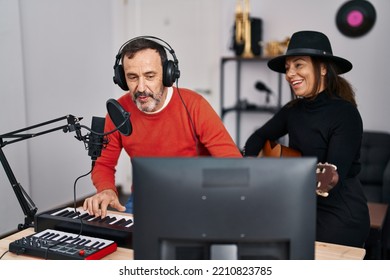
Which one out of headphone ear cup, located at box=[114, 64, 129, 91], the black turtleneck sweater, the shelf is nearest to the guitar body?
the black turtleneck sweater

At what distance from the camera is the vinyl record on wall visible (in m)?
3.87

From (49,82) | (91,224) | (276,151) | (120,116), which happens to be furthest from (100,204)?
(49,82)

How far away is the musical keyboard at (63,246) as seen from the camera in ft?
4.49

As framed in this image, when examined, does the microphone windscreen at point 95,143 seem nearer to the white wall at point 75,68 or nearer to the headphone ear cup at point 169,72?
the headphone ear cup at point 169,72

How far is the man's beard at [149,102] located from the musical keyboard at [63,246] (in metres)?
0.60

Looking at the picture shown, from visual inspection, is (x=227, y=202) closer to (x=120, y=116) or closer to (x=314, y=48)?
(x=120, y=116)

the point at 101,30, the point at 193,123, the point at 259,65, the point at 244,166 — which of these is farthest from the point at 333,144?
the point at 101,30

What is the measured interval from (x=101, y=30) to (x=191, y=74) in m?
0.97

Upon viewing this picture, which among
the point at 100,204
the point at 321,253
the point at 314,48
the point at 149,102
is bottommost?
the point at 321,253

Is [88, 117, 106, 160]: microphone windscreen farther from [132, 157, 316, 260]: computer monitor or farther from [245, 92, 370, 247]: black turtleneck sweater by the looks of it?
[245, 92, 370, 247]: black turtleneck sweater

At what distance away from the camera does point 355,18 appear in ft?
12.9

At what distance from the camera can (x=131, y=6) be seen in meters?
4.67

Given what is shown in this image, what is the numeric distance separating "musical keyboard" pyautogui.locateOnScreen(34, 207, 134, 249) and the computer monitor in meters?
0.51

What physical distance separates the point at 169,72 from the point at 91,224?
66cm
